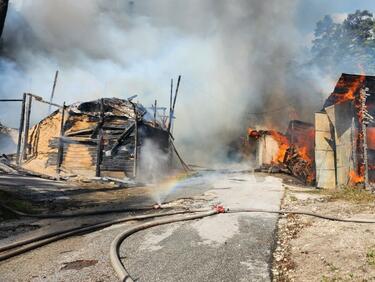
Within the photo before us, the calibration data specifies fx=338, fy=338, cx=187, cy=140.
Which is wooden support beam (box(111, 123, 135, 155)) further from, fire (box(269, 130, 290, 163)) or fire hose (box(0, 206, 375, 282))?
fire (box(269, 130, 290, 163))

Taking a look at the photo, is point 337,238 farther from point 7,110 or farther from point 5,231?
point 7,110

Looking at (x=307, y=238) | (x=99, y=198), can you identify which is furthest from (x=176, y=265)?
(x=99, y=198)

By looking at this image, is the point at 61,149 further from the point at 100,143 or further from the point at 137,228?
the point at 137,228

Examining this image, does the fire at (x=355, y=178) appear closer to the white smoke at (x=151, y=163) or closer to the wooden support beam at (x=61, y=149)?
the white smoke at (x=151, y=163)

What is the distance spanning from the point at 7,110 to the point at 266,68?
32141 mm

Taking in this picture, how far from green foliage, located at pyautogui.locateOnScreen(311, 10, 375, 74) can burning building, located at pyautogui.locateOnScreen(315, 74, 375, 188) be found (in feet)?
71.0

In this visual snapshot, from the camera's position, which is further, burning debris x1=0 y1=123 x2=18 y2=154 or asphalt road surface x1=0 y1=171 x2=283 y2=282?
burning debris x1=0 y1=123 x2=18 y2=154

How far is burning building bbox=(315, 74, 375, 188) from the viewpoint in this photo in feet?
50.2

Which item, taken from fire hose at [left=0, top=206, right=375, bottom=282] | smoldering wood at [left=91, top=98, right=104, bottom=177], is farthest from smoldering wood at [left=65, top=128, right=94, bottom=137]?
fire hose at [left=0, top=206, right=375, bottom=282]

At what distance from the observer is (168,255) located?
5.45 meters

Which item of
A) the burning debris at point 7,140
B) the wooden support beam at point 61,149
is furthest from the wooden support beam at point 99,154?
the burning debris at point 7,140

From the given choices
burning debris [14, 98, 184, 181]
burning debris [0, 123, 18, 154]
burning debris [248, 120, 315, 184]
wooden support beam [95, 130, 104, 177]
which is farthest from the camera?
burning debris [0, 123, 18, 154]

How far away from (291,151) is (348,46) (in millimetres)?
25506

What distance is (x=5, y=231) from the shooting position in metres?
6.70
